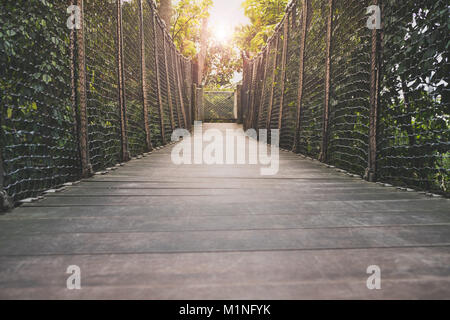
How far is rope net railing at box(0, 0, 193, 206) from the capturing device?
1.61 meters

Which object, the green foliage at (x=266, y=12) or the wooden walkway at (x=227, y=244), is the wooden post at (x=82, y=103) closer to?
the wooden walkway at (x=227, y=244)

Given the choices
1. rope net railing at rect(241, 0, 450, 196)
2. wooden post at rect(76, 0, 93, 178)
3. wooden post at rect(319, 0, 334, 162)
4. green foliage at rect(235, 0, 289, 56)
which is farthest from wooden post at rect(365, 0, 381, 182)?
green foliage at rect(235, 0, 289, 56)

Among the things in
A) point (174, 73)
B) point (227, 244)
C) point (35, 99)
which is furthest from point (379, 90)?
point (174, 73)

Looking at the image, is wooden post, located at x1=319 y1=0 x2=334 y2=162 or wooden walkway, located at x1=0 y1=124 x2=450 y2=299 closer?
wooden walkway, located at x1=0 y1=124 x2=450 y2=299

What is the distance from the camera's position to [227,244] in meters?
0.98

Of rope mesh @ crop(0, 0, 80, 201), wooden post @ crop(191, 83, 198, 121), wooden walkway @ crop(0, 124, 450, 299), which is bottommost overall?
wooden walkway @ crop(0, 124, 450, 299)

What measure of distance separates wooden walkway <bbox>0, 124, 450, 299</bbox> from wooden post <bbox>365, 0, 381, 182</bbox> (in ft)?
1.28

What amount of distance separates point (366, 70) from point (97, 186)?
2.04m

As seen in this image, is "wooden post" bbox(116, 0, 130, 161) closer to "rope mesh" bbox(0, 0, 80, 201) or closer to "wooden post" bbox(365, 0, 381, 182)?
"rope mesh" bbox(0, 0, 80, 201)

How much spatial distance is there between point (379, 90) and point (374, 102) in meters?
0.08

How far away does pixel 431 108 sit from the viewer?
1754 millimetres

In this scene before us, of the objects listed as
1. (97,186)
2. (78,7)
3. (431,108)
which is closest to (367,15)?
(431,108)

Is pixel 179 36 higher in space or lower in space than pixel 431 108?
higher
